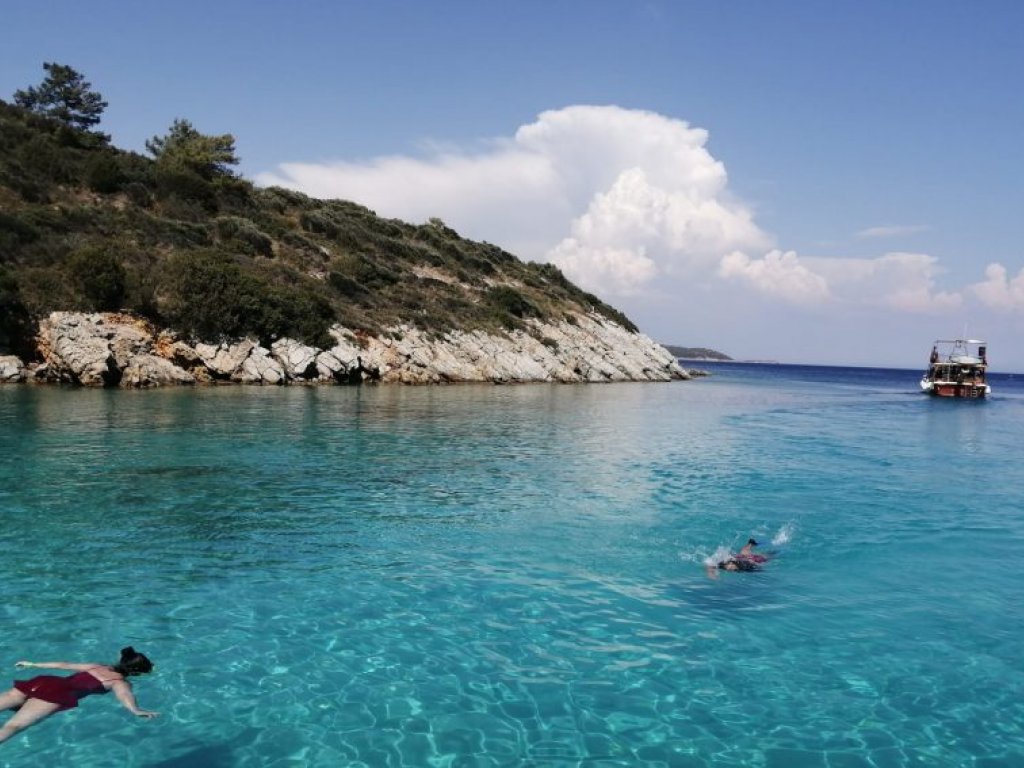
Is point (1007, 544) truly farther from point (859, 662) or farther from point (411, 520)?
point (411, 520)

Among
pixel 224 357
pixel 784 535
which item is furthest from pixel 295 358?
pixel 784 535

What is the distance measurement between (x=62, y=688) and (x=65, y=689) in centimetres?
3

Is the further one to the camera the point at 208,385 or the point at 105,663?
the point at 208,385

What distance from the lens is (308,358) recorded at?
47.7 meters

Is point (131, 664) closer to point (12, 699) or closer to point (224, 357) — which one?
point (12, 699)

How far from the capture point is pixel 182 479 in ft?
57.5

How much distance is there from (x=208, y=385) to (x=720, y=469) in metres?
33.2

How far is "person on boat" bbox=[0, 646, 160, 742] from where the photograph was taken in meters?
6.59

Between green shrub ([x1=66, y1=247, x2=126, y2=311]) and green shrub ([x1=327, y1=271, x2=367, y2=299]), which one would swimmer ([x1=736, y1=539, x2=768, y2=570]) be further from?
green shrub ([x1=327, y1=271, x2=367, y2=299])

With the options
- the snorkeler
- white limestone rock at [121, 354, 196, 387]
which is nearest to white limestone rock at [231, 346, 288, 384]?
white limestone rock at [121, 354, 196, 387]

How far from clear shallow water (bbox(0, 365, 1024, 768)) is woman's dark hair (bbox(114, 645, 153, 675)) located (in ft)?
0.59

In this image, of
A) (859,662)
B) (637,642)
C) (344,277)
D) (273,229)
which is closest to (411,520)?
(637,642)

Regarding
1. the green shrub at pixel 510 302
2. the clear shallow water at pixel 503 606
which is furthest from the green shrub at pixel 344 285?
the clear shallow water at pixel 503 606

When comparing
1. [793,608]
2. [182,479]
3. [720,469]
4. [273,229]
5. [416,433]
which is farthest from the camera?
[273,229]
